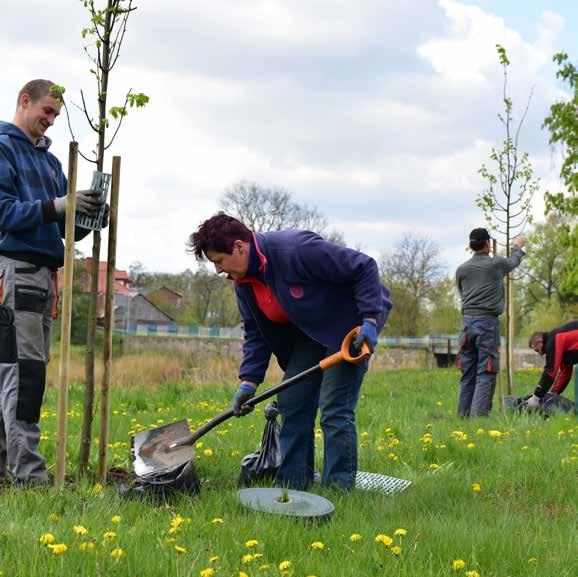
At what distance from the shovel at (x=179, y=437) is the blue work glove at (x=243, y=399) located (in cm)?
4

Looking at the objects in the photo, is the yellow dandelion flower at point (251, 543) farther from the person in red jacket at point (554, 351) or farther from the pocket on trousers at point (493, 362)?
the person in red jacket at point (554, 351)

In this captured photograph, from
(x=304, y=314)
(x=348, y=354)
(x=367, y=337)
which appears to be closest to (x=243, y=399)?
(x=304, y=314)

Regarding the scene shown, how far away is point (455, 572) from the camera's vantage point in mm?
2863

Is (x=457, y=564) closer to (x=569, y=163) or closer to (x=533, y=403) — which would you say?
(x=533, y=403)

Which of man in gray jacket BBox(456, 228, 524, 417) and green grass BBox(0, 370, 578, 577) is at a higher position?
man in gray jacket BBox(456, 228, 524, 417)

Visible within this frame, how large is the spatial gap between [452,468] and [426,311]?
145 ft

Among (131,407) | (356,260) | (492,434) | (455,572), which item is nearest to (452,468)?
(492,434)

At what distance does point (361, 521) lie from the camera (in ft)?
11.5

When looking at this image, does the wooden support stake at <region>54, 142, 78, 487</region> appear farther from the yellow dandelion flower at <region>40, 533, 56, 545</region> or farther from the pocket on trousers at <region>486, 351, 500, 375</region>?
the pocket on trousers at <region>486, 351, 500, 375</region>

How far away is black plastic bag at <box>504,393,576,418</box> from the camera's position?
326 inches

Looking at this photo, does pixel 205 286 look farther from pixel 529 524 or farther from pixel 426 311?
pixel 529 524

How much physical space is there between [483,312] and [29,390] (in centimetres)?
521

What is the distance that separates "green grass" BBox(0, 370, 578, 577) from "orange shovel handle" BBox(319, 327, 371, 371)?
684 millimetres

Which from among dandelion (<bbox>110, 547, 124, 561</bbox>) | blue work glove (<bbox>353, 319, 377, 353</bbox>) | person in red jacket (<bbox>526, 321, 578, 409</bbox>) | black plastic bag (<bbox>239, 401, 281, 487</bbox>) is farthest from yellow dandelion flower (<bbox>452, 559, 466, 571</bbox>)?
person in red jacket (<bbox>526, 321, 578, 409</bbox>)
